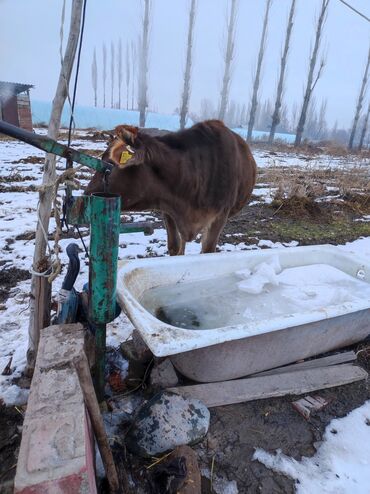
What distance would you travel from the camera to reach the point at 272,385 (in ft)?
6.83

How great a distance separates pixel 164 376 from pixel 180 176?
5.12 ft

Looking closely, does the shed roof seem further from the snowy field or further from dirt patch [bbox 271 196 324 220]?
dirt patch [bbox 271 196 324 220]

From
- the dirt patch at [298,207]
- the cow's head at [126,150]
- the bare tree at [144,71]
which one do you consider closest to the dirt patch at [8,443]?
the cow's head at [126,150]

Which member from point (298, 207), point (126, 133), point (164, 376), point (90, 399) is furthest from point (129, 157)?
point (298, 207)

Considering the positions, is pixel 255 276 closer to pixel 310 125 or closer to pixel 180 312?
pixel 180 312

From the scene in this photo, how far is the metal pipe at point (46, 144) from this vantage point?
1292 millimetres

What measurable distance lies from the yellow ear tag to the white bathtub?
0.69m

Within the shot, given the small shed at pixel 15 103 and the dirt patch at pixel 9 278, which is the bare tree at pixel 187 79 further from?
the dirt patch at pixel 9 278

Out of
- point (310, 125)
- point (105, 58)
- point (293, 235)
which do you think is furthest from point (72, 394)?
point (310, 125)

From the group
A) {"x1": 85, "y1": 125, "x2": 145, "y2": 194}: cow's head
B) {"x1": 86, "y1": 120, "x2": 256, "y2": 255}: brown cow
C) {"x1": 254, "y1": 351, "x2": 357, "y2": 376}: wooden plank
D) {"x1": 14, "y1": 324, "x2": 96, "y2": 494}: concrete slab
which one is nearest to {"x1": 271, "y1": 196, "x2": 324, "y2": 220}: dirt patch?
{"x1": 86, "y1": 120, "x2": 256, "y2": 255}: brown cow

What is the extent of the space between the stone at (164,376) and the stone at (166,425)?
0.16 metres

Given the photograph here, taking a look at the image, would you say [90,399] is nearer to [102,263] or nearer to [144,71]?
[102,263]

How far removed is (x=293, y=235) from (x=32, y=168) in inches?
261

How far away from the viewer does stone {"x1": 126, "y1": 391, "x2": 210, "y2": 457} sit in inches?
62.7
